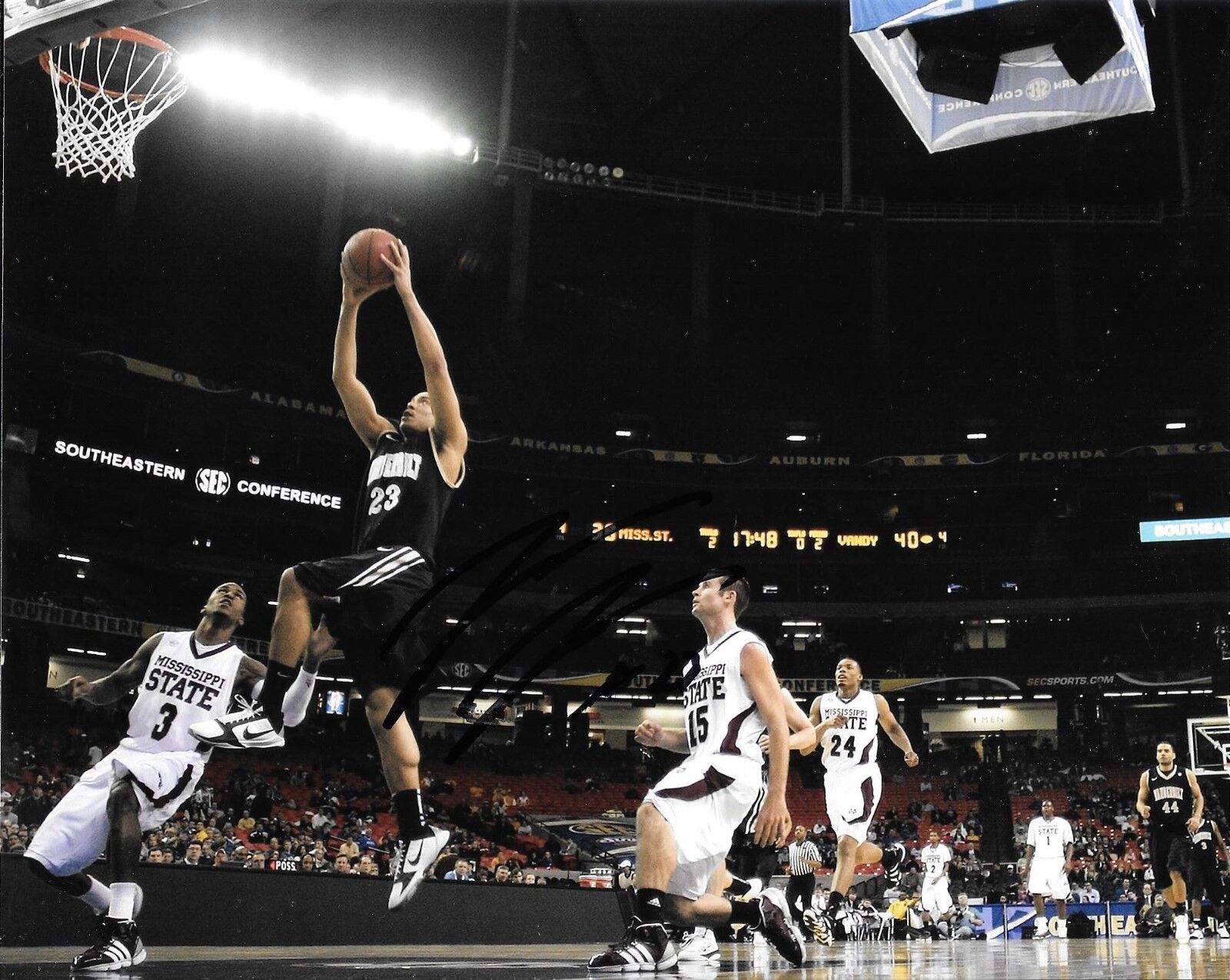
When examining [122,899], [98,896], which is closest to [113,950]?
[122,899]

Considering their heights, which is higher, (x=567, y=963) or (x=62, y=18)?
(x=62, y=18)

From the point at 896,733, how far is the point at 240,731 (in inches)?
177

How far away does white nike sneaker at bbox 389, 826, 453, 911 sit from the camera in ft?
22.6

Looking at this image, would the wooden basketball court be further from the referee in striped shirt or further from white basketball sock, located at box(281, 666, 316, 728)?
white basketball sock, located at box(281, 666, 316, 728)

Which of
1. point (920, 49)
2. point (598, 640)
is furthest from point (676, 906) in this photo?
point (920, 49)

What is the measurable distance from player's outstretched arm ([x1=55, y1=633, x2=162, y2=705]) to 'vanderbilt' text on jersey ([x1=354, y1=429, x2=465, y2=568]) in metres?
1.44

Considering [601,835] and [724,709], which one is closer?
[724,709]

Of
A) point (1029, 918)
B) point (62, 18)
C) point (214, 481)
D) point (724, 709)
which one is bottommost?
point (1029, 918)

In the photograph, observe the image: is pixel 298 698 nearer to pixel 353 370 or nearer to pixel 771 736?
pixel 353 370

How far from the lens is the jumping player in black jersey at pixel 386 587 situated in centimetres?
691

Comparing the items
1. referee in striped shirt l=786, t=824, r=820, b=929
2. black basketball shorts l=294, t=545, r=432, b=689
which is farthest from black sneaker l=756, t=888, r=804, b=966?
black basketball shorts l=294, t=545, r=432, b=689

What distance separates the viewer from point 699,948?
569 centimetres

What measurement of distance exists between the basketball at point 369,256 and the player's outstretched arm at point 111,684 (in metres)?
2.70
